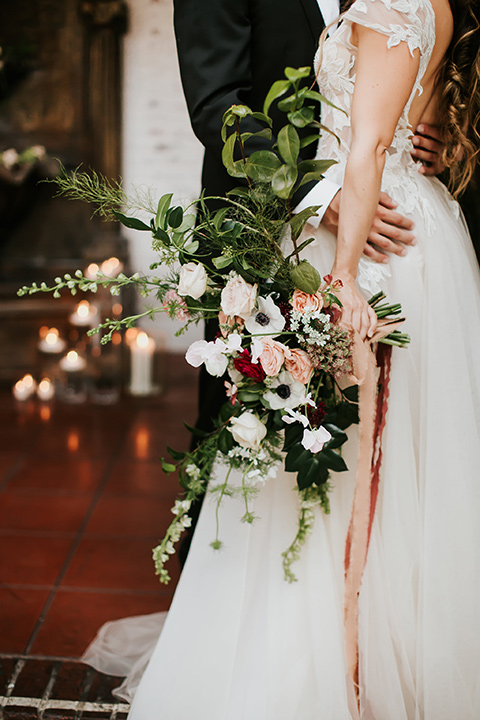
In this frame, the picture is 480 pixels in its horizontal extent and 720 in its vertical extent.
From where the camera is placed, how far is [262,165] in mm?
1225

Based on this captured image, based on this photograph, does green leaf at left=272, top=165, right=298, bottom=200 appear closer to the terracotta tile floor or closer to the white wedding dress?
the white wedding dress

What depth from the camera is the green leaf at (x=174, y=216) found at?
133cm

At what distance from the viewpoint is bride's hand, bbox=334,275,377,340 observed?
136cm

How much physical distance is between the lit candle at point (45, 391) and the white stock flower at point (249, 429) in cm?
303

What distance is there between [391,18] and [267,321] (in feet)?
2.03

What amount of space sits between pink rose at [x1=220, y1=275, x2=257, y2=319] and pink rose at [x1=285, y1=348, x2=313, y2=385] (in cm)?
12

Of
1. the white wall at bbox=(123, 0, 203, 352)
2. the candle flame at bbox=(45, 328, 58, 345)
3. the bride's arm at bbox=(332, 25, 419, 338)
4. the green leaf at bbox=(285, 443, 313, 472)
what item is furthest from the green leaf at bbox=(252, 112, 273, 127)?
the white wall at bbox=(123, 0, 203, 352)

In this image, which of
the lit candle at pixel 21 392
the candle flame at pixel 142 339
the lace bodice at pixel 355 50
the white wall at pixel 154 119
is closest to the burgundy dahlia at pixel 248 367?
the lace bodice at pixel 355 50

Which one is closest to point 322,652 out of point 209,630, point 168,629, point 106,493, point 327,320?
point 209,630

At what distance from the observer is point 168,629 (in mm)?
1633

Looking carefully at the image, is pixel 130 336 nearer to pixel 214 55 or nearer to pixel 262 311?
pixel 214 55

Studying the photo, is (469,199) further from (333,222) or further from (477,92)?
(333,222)

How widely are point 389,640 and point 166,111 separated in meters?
4.13

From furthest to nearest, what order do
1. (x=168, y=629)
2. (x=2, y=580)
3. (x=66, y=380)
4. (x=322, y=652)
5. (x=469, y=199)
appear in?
(x=66, y=380)
(x=2, y=580)
(x=469, y=199)
(x=168, y=629)
(x=322, y=652)
